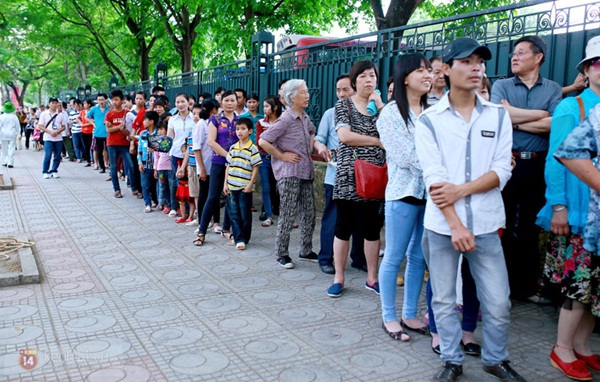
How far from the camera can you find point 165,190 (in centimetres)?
873

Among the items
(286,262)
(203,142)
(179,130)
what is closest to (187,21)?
(179,130)

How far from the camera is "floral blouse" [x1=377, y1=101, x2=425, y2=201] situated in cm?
365

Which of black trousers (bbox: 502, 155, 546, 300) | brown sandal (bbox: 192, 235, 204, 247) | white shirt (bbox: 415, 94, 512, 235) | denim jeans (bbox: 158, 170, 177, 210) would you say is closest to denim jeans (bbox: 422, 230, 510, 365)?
white shirt (bbox: 415, 94, 512, 235)

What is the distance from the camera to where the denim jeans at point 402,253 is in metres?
3.75

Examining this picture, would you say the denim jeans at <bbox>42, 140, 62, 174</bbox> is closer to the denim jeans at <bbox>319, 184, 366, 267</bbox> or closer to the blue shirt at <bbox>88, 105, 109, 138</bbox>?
the blue shirt at <bbox>88, 105, 109, 138</bbox>

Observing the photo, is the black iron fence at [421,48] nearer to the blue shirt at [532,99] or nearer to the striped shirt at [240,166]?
the blue shirt at [532,99]

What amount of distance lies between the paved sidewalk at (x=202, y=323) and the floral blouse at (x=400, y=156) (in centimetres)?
103

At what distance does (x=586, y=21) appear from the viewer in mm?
4609

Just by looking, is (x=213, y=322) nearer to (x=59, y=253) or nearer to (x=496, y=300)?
(x=496, y=300)

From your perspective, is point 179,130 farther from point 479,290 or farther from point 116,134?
A: point 479,290

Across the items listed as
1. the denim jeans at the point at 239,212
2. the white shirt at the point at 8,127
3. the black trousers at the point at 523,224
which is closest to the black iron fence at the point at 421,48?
the black trousers at the point at 523,224

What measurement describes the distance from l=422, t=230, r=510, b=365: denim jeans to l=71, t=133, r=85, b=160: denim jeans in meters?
14.8

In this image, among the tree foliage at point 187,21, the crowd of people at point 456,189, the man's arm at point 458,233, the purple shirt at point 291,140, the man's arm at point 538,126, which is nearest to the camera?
the man's arm at point 458,233

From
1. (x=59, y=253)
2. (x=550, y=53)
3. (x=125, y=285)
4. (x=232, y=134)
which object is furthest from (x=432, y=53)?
(x=59, y=253)
